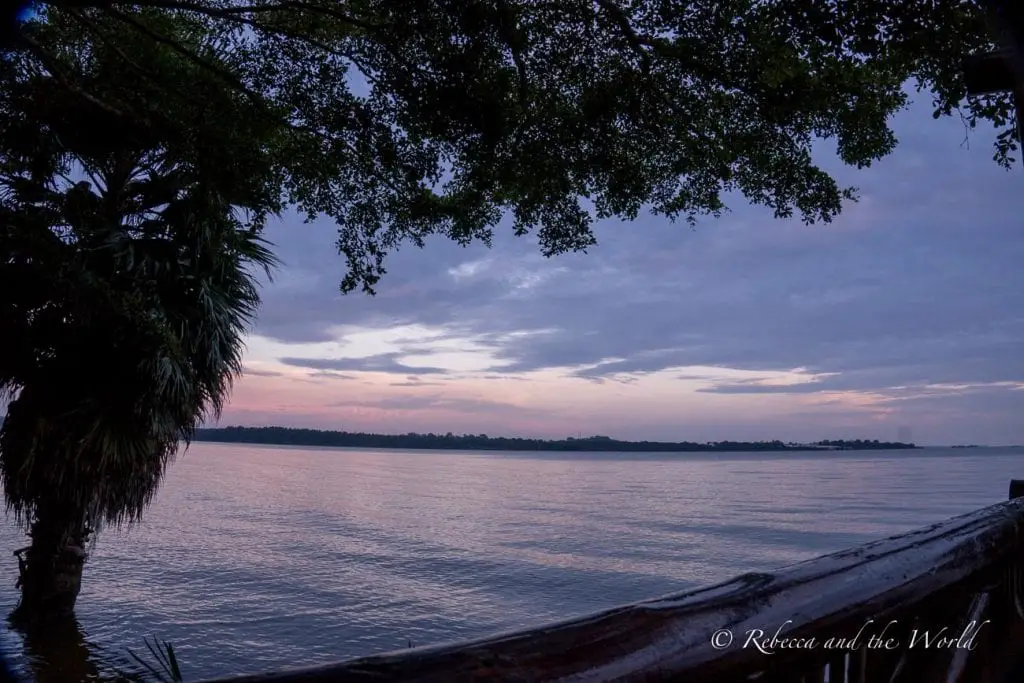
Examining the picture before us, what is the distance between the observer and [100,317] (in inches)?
326

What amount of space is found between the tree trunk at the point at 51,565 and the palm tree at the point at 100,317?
0.03 meters

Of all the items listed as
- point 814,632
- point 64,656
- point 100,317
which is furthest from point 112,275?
point 814,632

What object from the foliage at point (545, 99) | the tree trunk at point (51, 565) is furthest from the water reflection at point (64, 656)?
the foliage at point (545, 99)

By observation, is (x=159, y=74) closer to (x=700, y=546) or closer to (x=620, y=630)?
(x=620, y=630)

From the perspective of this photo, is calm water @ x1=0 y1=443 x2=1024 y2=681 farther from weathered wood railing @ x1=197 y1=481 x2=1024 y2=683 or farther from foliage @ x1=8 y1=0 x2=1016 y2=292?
foliage @ x1=8 y1=0 x2=1016 y2=292

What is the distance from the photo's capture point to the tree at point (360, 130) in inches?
229

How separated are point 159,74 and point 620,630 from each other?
7.49 m

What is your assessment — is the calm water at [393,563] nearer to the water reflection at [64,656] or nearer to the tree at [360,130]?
the water reflection at [64,656]

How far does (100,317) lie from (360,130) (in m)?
3.98

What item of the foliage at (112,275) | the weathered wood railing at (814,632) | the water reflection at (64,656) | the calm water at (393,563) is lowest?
the calm water at (393,563)

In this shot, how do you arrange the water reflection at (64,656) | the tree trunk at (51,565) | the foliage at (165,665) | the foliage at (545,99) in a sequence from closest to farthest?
the foliage at (165,665)
the foliage at (545,99)
the water reflection at (64,656)
the tree trunk at (51,565)

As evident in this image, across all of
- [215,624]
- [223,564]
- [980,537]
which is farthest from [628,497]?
[980,537]

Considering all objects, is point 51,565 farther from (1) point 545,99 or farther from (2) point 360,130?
(1) point 545,99

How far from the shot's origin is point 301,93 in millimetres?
6816
